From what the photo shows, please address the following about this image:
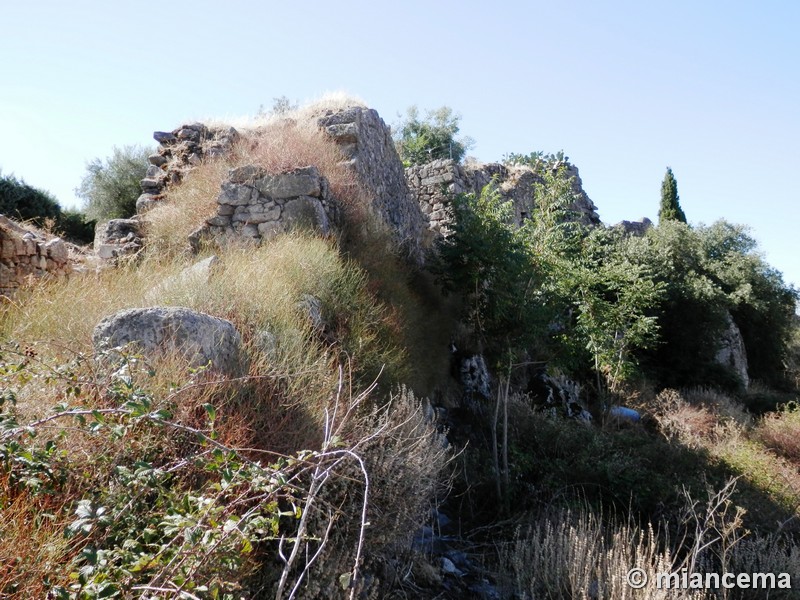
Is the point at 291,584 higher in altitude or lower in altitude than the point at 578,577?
higher

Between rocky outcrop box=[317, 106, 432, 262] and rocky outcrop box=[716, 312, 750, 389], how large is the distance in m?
10.4

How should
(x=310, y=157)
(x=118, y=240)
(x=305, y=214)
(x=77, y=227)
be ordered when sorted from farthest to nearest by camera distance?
1. (x=77, y=227)
2. (x=310, y=157)
3. (x=118, y=240)
4. (x=305, y=214)

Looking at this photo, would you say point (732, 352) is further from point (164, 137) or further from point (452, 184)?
point (164, 137)

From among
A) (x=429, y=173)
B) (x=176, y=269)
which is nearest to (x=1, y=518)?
(x=176, y=269)

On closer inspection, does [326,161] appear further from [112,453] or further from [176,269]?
[112,453]

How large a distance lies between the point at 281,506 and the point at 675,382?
14.3 metres

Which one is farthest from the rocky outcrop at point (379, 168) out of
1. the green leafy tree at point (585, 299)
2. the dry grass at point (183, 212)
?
the green leafy tree at point (585, 299)

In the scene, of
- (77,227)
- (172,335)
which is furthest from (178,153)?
(172,335)

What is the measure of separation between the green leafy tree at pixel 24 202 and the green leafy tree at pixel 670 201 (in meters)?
22.8

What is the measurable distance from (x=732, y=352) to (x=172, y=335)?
57.5 ft

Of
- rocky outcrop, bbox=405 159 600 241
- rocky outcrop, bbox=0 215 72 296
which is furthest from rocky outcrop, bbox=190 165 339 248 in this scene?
rocky outcrop, bbox=405 159 600 241

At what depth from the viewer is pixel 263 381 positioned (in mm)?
4008

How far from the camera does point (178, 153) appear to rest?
34.3ft

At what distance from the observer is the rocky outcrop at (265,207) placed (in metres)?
7.70
